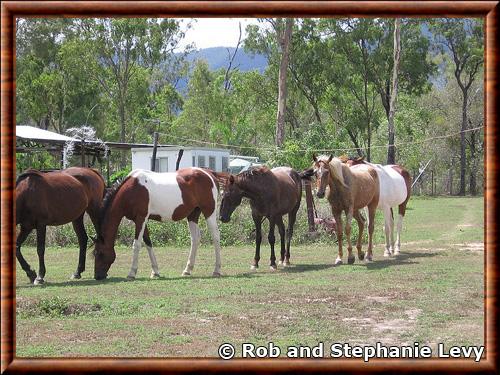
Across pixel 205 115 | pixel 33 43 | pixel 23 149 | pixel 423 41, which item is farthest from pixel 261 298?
pixel 205 115

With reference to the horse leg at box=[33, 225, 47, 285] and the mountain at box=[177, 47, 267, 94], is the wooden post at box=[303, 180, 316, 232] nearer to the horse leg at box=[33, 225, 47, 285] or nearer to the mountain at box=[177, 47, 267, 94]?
the horse leg at box=[33, 225, 47, 285]

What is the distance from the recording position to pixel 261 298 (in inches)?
397

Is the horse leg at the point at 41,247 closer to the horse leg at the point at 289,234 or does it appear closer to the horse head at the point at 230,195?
the horse head at the point at 230,195

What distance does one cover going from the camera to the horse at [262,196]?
14172 millimetres

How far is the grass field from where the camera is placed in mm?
7383

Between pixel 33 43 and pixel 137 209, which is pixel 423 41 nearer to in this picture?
pixel 33 43

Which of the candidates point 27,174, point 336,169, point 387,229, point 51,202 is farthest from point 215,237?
point 387,229

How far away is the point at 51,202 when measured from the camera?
12.8m

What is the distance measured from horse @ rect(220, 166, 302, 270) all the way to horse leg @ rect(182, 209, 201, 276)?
0.50 meters

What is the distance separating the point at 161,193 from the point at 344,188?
11.8ft

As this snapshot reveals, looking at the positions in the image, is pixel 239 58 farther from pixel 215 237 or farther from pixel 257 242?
pixel 215 237

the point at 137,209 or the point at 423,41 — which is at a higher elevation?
the point at 423,41

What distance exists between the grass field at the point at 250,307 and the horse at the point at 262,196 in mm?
750
